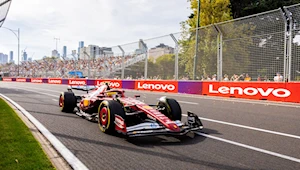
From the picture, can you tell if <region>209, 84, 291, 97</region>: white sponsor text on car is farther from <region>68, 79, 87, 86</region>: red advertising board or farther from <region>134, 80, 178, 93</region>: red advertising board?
<region>68, 79, 87, 86</region>: red advertising board

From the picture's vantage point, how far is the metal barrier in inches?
499

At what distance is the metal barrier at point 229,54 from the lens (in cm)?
1266

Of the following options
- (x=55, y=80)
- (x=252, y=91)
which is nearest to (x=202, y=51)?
(x=252, y=91)

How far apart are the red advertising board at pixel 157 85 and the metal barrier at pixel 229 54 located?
0.44 m

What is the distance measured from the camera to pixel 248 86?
1364cm

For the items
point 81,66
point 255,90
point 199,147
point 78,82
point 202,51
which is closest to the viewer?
point 199,147

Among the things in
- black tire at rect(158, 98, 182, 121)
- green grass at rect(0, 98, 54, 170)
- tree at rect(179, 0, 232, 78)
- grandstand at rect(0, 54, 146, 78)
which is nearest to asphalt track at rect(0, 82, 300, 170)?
green grass at rect(0, 98, 54, 170)

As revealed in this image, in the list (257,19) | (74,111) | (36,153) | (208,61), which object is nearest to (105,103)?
(36,153)

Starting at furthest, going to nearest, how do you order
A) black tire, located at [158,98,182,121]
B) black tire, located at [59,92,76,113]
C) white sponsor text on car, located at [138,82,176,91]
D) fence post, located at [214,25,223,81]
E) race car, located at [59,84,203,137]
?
white sponsor text on car, located at [138,82,176,91]
fence post, located at [214,25,223,81]
black tire, located at [59,92,76,113]
black tire, located at [158,98,182,121]
race car, located at [59,84,203,137]

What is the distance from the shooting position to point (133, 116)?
6.31 m

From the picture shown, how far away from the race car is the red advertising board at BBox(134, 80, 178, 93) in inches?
439

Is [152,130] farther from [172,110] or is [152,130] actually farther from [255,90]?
[255,90]

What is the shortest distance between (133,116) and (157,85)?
550 inches

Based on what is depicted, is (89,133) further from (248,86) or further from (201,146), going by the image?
(248,86)
